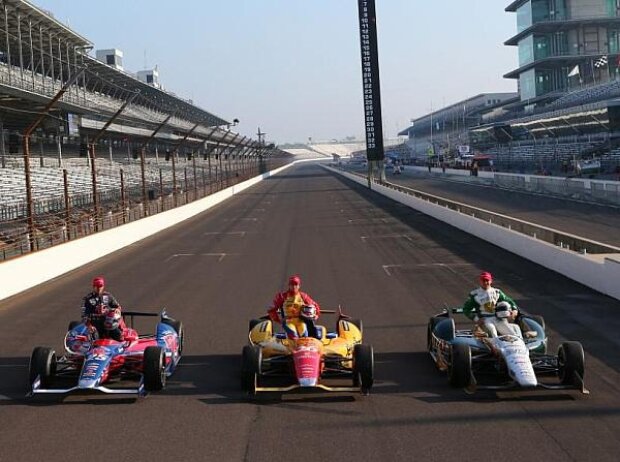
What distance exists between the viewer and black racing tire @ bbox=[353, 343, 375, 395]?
860 cm

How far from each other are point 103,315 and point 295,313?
8.11 feet

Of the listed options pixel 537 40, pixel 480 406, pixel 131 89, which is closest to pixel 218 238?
pixel 480 406

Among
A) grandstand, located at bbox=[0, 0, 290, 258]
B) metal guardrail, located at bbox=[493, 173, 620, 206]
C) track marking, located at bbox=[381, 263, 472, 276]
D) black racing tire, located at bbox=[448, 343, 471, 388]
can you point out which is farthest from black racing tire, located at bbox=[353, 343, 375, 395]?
metal guardrail, located at bbox=[493, 173, 620, 206]

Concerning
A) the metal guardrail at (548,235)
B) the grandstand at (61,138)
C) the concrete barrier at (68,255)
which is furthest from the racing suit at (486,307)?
the grandstand at (61,138)

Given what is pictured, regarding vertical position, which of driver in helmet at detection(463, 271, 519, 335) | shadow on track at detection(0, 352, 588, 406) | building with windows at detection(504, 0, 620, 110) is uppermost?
building with windows at detection(504, 0, 620, 110)

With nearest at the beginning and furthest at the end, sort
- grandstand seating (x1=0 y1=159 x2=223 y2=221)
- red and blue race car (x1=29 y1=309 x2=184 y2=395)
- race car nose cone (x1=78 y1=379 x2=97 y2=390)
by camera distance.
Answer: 1. race car nose cone (x1=78 y1=379 x2=97 y2=390)
2. red and blue race car (x1=29 y1=309 x2=184 y2=395)
3. grandstand seating (x1=0 y1=159 x2=223 y2=221)

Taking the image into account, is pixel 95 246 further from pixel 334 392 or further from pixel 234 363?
pixel 334 392

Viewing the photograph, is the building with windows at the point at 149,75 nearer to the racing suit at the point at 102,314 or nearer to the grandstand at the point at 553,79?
the grandstand at the point at 553,79

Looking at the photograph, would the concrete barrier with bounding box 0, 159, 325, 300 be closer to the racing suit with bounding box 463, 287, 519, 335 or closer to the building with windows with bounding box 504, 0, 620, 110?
the racing suit with bounding box 463, 287, 519, 335

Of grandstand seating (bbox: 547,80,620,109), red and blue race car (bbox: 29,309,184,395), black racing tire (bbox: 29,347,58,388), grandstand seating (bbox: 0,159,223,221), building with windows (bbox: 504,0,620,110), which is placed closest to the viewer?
red and blue race car (bbox: 29,309,184,395)

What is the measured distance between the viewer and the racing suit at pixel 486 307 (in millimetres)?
9625

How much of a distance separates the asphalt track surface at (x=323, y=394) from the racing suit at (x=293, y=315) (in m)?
0.89

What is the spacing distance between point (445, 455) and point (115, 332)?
16.0 feet

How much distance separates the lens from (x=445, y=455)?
6.59m
